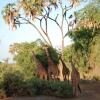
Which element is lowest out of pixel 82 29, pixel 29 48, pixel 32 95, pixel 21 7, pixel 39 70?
pixel 32 95

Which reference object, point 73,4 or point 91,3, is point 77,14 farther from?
point 91,3

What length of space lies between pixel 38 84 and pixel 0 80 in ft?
5.87

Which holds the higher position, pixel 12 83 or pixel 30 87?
pixel 12 83

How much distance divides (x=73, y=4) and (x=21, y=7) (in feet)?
15.6

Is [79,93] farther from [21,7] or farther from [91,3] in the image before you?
[21,7]

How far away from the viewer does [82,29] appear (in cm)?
3102

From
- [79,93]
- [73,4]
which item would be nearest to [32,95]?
[79,93]

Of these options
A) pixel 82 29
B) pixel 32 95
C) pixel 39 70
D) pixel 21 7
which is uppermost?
pixel 21 7

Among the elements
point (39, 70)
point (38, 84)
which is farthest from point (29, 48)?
point (38, 84)

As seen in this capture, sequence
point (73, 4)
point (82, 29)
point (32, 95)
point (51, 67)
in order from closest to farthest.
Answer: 1. point (32, 95)
2. point (51, 67)
3. point (82, 29)
4. point (73, 4)

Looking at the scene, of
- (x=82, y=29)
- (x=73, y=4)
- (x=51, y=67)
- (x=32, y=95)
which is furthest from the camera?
(x=73, y=4)

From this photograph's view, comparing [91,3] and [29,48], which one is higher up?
[91,3]

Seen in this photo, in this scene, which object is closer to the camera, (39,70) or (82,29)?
(39,70)

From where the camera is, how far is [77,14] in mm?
31734
